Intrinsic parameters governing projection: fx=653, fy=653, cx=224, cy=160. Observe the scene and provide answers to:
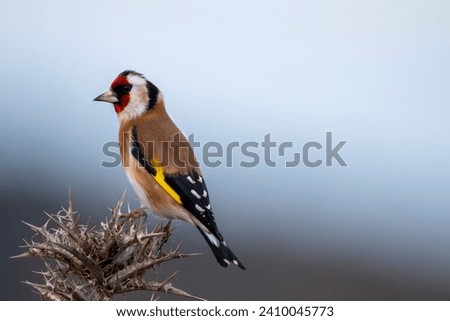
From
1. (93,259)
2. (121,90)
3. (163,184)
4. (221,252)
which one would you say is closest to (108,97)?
(121,90)

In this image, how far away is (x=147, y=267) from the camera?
2.54m

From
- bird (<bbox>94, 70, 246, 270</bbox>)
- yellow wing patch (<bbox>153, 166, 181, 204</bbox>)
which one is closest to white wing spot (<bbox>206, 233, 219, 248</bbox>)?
bird (<bbox>94, 70, 246, 270</bbox>)

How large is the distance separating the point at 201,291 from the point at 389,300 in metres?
1.15

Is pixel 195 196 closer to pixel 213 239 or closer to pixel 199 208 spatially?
pixel 199 208

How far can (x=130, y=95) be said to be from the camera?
421cm

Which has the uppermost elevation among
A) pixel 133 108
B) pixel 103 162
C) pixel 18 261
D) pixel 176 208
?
pixel 133 108

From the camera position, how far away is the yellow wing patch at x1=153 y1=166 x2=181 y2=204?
12.8 feet

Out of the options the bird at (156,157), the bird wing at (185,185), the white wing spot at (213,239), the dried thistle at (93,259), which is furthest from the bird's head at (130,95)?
the dried thistle at (93,259)

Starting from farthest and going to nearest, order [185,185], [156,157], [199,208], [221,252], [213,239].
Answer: [156,157] → [185,185] → [199,208] → [213,239] → [221,252]

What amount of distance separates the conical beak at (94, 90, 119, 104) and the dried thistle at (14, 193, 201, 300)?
1.54 metres

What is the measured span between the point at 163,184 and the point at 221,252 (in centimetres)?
69

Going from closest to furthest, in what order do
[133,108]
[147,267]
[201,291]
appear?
[147,267] < [201,291] < [133,108]
